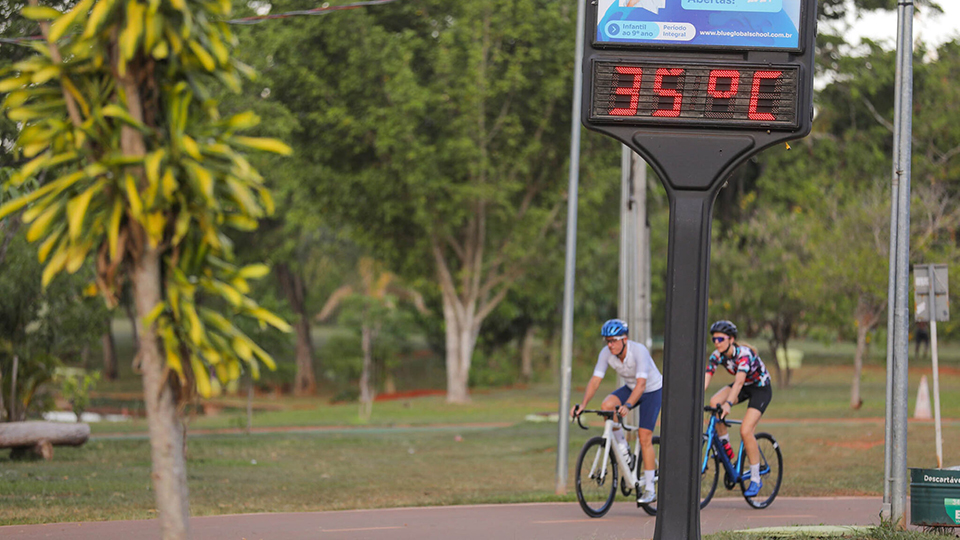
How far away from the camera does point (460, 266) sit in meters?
39.7

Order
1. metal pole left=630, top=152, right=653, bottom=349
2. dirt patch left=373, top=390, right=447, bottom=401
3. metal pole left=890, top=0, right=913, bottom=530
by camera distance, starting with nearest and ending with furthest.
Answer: metal pole left=890, top=0, right=913, bottom=530 → metal pole left=630, top=152, right=653, bottom=349 → dirt patch left=373, top=390, right=447, bottom=401

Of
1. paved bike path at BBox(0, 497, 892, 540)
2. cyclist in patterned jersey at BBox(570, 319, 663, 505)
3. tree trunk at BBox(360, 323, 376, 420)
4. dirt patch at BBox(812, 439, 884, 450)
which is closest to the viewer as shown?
paved bike path at BBox(0, 497, 892, 540)

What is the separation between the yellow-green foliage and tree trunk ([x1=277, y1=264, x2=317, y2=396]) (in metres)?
44.8

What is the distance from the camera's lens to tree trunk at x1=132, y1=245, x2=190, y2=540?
205 inches

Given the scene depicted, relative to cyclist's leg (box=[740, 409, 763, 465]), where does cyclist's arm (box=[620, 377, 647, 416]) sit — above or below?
above

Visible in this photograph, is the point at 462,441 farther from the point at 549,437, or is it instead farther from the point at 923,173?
the point at 923,173

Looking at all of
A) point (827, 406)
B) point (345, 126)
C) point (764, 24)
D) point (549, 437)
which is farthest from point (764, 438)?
point (345, 126)

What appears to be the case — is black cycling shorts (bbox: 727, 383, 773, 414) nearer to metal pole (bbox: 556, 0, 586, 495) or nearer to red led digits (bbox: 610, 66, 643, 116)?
metal pole (bbox: 556, 0, 586, 495)

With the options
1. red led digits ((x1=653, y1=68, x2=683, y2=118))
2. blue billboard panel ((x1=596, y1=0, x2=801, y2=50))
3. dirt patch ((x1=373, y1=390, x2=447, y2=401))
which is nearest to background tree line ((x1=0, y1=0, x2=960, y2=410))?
dirt patch ((x1=373, y1=390, x2=447, y2=401))

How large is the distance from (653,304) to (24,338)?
27667 mm

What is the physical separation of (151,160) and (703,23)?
15.4 feet

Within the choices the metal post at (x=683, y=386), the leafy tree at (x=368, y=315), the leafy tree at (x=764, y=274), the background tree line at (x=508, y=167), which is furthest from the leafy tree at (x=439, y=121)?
the metal post at (x=683, y=386)

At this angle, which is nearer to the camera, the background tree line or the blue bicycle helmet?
the blue bicycle helmet

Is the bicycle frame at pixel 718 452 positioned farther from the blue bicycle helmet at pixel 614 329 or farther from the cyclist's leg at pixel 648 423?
the blue bicycle helmet at pixel 614 329
